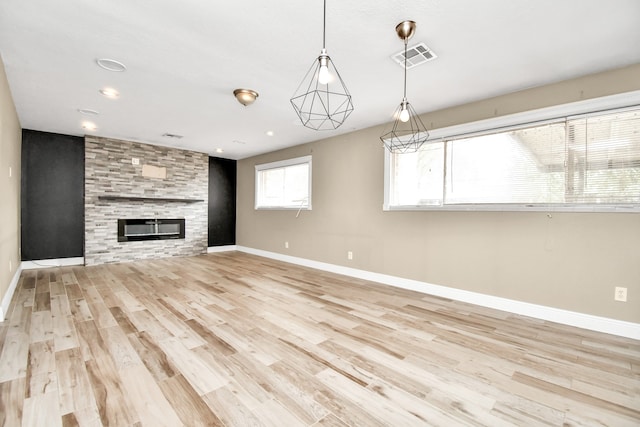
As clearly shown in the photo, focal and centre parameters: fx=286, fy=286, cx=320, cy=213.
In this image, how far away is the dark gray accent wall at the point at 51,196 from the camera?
4949mm

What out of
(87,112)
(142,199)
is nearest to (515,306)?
(87,112)

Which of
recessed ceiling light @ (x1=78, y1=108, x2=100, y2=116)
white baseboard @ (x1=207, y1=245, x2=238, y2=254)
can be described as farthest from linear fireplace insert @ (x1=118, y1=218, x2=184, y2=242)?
recessed ceiling light @ (x1=78, y1=108, x2=100, y2=116)

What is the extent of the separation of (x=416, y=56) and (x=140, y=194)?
5821 mm

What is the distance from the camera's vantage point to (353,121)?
4.27 m

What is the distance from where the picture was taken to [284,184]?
20.4 ft

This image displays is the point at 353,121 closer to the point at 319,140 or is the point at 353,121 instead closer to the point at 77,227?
the point at 319,140

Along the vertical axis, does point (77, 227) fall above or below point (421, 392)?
above

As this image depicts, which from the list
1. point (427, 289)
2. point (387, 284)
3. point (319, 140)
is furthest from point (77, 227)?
point (427, 289)

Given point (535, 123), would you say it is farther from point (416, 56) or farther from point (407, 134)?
point (416, 56)

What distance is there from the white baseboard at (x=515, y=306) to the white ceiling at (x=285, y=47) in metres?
2.32

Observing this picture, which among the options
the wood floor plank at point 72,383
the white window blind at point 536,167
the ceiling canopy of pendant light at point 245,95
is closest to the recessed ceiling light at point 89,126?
the ceiling canopy of pendant light at point 245,95

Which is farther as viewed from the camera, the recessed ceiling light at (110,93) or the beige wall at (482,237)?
the recessed ceiling light at (110,93)

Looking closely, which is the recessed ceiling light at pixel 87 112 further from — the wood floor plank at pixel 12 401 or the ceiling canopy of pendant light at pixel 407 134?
the ceiling canopy of pendant light at pixel 407 134

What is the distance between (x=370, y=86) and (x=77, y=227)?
5.90m
